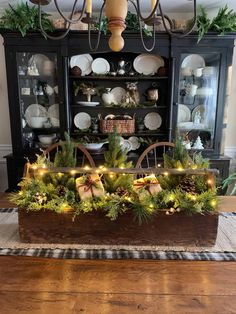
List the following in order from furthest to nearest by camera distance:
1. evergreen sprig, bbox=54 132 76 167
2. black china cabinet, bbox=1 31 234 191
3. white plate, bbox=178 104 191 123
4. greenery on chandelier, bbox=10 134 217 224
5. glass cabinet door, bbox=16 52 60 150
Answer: white plate, bbox=178 104 191 123 → glass cabinet door, bbox=16 52 60 150 → black china cabinet, bbox=1 31 234 191 → evergreen sprig, bbox=54 132 76 167 → greenery on chandelier, bbox=10 134 217 224

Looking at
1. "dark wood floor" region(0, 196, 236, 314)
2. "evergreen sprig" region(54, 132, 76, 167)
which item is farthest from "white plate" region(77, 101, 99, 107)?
"dark wood floor" region(0, 196, 236, 314)

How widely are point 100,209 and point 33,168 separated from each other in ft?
1.14

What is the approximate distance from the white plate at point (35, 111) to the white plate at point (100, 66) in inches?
26.8

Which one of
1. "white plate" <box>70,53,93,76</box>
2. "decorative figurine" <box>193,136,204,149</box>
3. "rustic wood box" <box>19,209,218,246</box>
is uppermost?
"white plate" <box>70,53,93,76</box>

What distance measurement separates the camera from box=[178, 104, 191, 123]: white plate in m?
2.81

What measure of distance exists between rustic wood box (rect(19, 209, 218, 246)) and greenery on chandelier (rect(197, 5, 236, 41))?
6.43ft

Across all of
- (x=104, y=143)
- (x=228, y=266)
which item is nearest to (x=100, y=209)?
(x=228, y=266)

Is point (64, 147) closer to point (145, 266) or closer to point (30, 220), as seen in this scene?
point (30, 220)

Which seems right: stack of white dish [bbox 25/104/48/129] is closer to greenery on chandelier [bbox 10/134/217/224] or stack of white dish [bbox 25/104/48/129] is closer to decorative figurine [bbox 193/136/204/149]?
decorative figurine [bbox 193/136/204/149]

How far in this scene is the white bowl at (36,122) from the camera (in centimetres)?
275

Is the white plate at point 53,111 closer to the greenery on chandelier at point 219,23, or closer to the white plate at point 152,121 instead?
the white plate at point 152,121

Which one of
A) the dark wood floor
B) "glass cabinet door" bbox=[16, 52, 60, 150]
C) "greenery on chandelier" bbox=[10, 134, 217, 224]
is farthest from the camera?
"glass cabinet door" bbox=[16, 52, 60, 150]

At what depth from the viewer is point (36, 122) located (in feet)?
9.05

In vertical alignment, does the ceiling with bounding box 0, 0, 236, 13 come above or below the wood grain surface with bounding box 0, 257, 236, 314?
above
